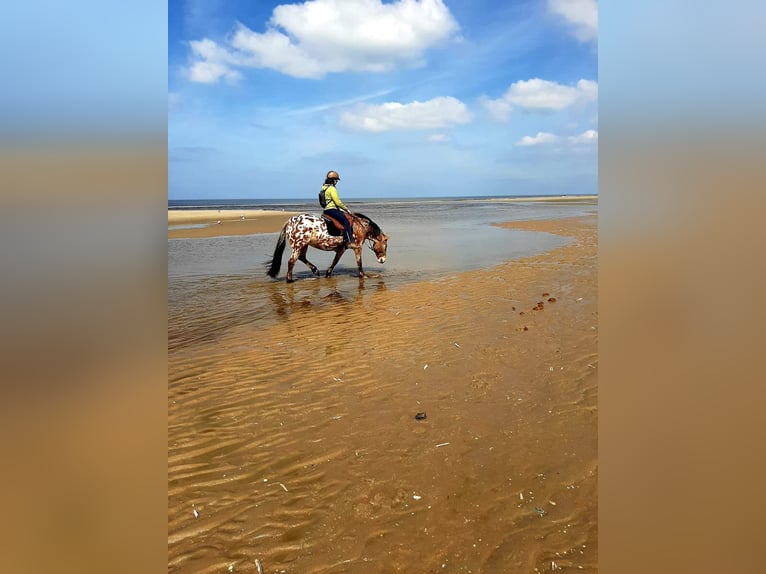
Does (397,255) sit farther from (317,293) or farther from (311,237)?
(317,293)

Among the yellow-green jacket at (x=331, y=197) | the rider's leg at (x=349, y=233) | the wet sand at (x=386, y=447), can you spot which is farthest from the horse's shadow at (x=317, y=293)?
the yellow-green jacket at (x=331, y=197)

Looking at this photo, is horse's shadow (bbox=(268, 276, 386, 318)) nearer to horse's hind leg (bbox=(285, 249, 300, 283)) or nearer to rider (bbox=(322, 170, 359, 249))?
horse's hind leg (bbox=(285, 249, 300, 283))

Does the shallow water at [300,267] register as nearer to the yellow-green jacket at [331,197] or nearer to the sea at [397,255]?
the sea at [397,255]

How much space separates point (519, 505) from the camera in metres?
2.90

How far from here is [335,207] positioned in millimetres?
11211

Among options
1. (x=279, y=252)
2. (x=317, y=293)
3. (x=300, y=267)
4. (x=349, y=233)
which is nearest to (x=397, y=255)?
(x=300, y=267)

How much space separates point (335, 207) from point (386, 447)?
8.32 meters

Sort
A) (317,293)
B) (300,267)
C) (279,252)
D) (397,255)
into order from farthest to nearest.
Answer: (397,255), (300,267), (279,252), (317,293)

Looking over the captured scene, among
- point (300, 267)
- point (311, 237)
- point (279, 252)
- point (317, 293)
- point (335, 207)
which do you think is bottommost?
point (317, 293)

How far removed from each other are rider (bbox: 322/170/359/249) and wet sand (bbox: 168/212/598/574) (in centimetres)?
448

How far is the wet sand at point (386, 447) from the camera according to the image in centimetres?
261
